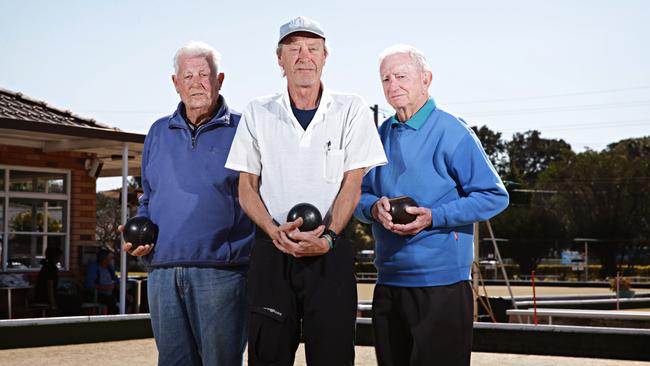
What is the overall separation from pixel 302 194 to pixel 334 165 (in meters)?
0.15

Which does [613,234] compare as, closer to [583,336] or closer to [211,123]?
[583,336]

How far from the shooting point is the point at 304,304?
3412mm

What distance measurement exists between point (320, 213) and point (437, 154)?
631 mm

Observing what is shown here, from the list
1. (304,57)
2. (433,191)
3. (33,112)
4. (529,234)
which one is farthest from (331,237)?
(529,234)

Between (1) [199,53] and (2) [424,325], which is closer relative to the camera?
(2) [424,325]

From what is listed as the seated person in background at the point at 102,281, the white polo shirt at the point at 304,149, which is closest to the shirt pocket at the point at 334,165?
the white polo shirt at the point at 304,149

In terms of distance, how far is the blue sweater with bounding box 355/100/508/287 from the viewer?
370 centimetres

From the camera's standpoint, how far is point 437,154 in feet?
12.3

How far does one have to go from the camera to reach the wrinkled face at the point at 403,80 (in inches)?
148

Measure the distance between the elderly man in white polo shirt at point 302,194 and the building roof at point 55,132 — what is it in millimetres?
11205

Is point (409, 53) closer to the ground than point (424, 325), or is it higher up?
higher up

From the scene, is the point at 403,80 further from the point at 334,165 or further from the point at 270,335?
the point at 270,335

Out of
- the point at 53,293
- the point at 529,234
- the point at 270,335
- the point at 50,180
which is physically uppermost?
the point at 50,180

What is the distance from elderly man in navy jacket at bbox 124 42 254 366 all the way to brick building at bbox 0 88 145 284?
36.6ft
